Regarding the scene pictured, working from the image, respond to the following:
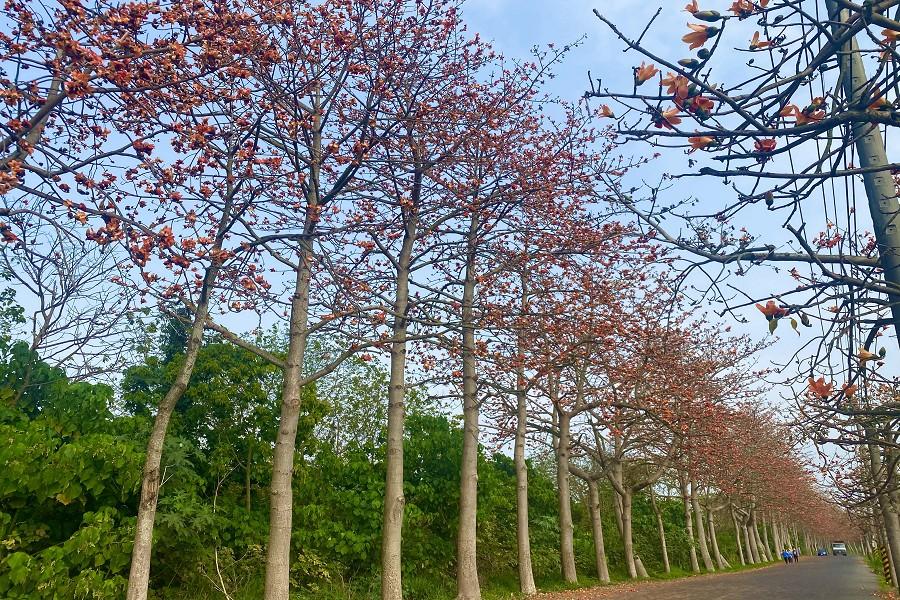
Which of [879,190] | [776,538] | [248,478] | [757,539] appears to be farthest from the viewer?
[776,538]

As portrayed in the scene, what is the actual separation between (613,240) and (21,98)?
9318 mm

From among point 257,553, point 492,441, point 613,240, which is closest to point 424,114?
point 613,240

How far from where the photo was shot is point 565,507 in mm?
19969

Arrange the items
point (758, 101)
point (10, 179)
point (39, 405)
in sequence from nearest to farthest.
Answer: point (758, 101)
point (10, 179)
point (39, 405)

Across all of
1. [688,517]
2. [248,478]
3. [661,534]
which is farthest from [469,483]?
[688,517]

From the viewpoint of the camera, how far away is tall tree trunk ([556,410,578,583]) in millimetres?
19688

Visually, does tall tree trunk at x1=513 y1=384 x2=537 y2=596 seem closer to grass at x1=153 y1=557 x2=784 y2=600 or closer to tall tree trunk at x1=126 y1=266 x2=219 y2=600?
grass at x1=153 y1=557 x2=784 y2=600

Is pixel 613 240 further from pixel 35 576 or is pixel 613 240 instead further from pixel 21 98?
pixel 35 576

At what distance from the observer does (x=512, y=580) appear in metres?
19.5

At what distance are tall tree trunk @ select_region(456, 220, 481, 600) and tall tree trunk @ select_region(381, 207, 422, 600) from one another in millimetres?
1480

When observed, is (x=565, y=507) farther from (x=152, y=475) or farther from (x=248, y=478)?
(x=152, y=475)

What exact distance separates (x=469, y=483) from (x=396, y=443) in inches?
140

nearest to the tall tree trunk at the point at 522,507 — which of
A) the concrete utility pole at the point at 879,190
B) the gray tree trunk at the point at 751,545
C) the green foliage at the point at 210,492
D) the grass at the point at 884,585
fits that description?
the green foliage at the point at 210,492

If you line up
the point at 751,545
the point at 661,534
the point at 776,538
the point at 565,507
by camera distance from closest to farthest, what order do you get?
the point at 565,507, the point at 661,534, the point at 751,545, the point at 776,538
